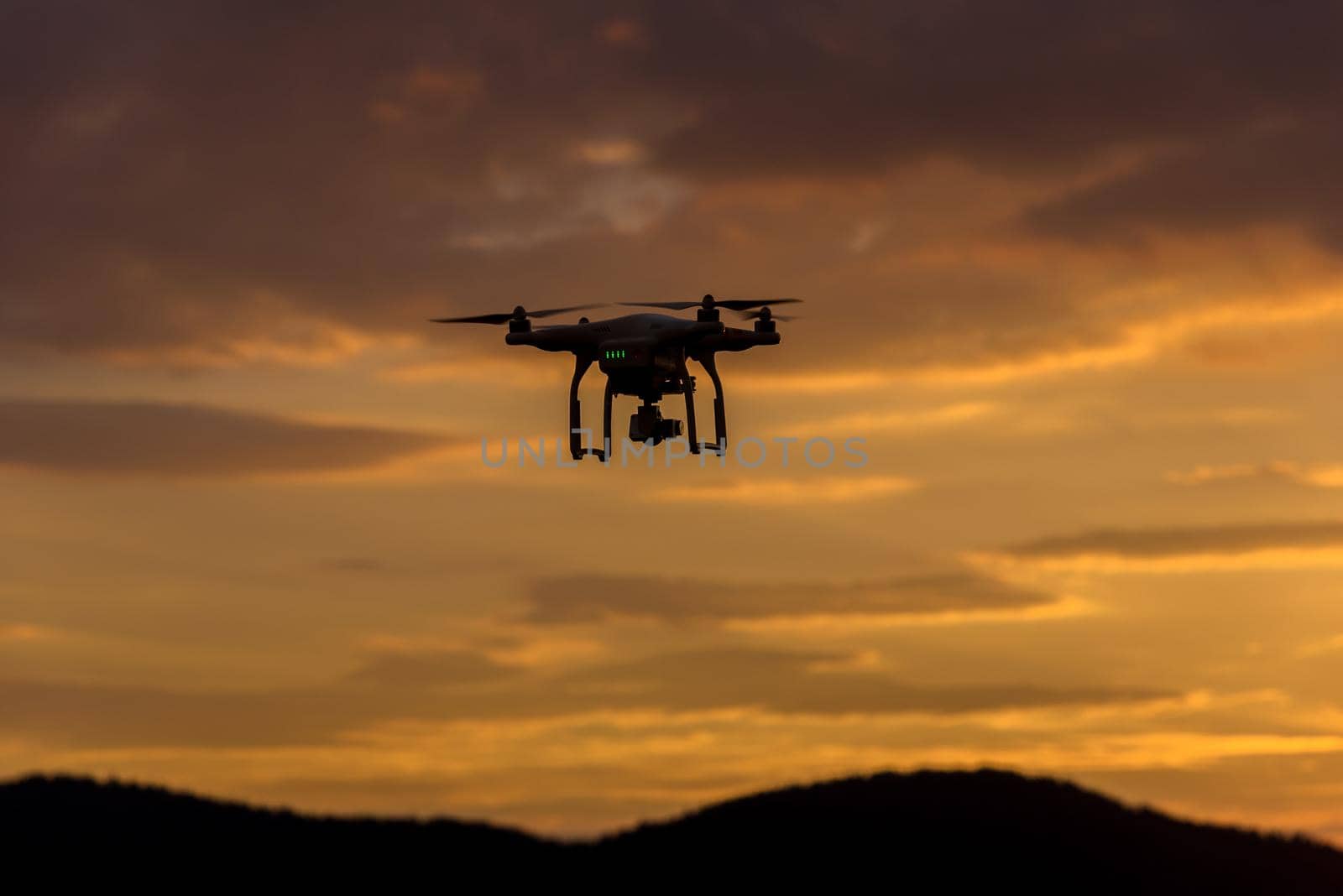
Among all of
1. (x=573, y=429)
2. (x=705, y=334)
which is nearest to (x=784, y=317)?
(x=705, y=334)

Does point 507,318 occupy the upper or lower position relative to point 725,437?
upper

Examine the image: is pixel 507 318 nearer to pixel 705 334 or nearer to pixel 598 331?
pixel 598 331
